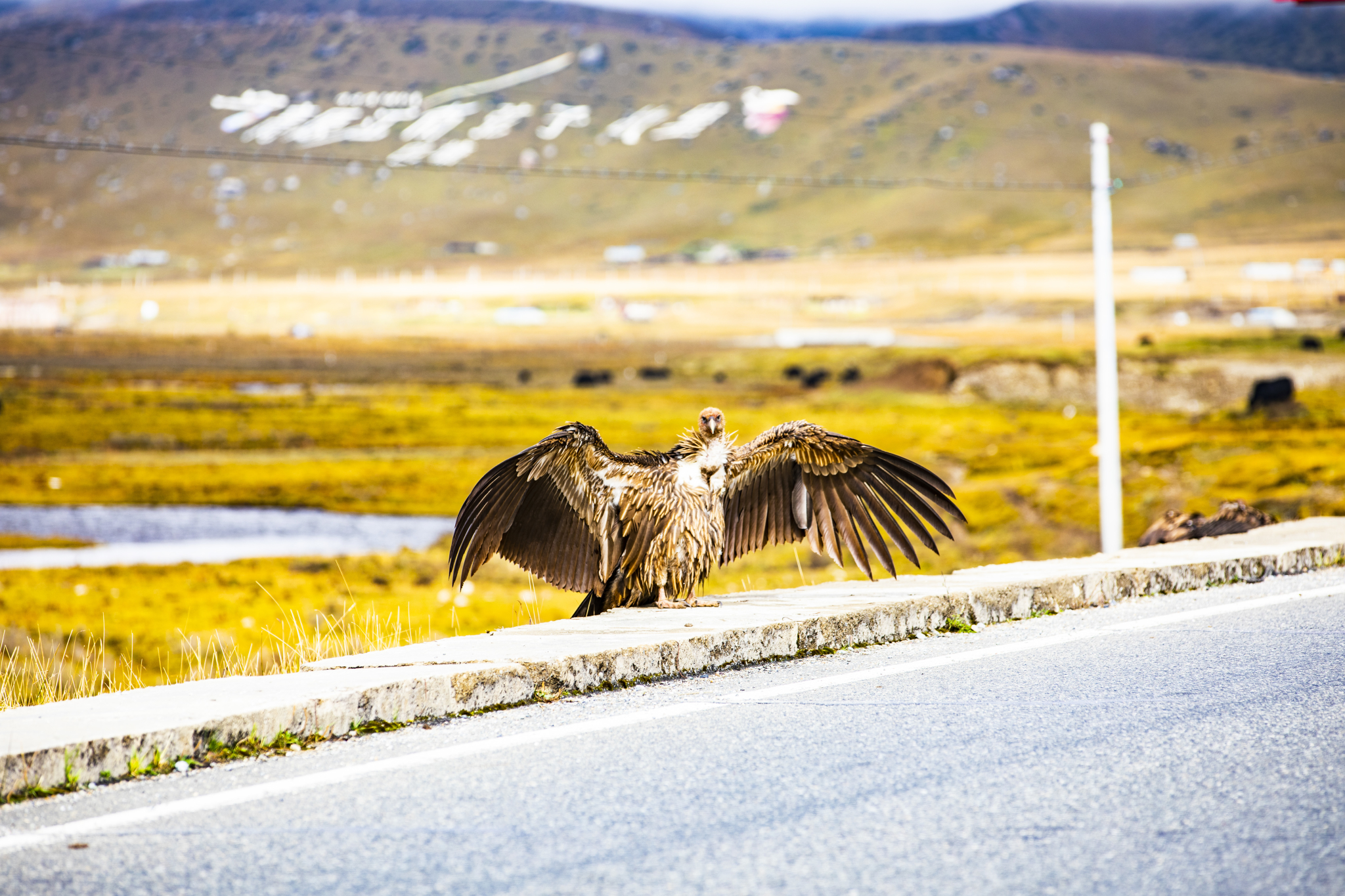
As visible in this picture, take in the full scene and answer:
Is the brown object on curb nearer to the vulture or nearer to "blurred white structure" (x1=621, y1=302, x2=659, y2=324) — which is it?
the vulture

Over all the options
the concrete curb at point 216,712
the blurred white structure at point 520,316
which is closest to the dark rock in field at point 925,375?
the concrete curb at point 216,712

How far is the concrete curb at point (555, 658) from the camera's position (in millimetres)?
5805

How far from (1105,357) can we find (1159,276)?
13767 cm

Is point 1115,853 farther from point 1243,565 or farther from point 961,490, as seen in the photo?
point 961,490

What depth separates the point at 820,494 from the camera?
8875 millimetres

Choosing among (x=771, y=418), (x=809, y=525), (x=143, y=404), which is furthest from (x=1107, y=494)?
(x=143, y=404)

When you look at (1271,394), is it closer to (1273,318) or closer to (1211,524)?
(1211,524)

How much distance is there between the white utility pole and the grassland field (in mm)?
3162

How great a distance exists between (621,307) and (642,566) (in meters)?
148

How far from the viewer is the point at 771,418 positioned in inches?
2341

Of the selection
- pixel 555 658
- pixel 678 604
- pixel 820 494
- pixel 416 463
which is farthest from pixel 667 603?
pixel 416 463

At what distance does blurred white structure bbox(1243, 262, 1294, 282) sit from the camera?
5625 inches

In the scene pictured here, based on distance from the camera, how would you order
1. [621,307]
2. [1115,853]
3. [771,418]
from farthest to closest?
[621,307] < [771,418] < [1115,853]

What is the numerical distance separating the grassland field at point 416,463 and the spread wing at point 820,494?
215 centimetres
